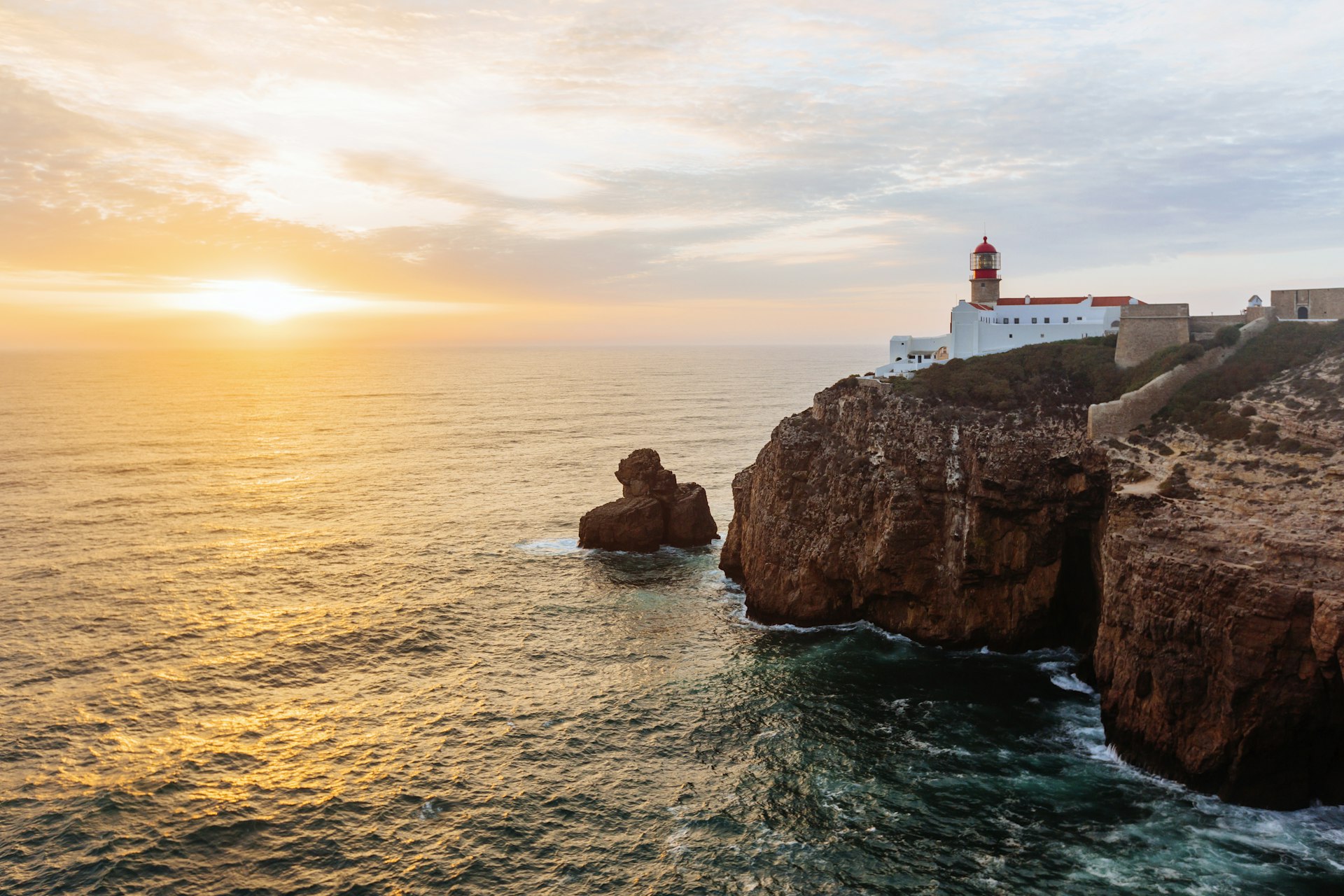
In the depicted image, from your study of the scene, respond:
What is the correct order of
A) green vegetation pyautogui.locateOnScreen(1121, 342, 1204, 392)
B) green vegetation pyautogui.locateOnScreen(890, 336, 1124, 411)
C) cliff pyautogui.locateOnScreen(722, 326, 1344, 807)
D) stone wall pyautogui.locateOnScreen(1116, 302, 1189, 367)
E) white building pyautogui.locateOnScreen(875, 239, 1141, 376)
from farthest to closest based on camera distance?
white building pyautogui.locateOnScreen(875, 239, 1141, 376) < stone wall pyautogui.locateOnScreen(1116, 302, 1189, 367) < green vegetation pyautogui.locateOnScreen(890, 336, 1124, 411) < green vegetation pyautogui.locateOnScreen(1121, 342, 1204, 392) < cliff pyautogui.locateOnScreen(722, 326, 1344, 807)

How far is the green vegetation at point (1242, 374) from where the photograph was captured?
144 ft

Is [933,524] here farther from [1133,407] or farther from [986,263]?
[986,263]

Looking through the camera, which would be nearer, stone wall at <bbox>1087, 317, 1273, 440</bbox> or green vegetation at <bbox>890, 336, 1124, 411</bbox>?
stone wall at <bbox>1087, 317, 1273, 440</bbox>

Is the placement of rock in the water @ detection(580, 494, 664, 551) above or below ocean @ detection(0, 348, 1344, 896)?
above

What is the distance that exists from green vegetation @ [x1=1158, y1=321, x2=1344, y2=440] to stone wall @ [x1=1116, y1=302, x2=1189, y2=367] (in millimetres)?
4128

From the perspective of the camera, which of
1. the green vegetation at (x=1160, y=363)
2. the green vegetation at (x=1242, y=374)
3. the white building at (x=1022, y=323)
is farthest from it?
the white building at (x=1022, y=323)

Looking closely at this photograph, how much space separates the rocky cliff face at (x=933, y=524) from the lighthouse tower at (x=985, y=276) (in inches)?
1128

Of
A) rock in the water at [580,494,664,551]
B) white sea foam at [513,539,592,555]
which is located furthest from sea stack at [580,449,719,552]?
white sea foam at [513,539,592,555]

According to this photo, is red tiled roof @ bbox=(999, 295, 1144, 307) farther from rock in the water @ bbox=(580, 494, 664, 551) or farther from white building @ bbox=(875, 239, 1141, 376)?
rock in the water @ bbox=(580, 494, 664, 551)

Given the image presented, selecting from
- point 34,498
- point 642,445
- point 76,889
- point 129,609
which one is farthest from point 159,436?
point 76,889

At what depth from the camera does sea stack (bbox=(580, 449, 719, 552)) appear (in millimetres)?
67750

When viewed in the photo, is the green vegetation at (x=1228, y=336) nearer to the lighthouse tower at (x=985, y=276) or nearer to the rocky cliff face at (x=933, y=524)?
the rocky cliff face at (x=933, y=524)

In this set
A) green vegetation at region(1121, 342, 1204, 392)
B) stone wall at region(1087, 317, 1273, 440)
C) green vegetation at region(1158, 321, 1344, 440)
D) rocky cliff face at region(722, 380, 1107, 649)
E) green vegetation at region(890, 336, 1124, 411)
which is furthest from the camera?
green vegetation at region(890, 336, 1124, 411)

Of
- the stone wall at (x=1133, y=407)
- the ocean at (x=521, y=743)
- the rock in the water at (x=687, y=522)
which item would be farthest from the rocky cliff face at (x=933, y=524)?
the rock in the water at (x=687, y=522)
